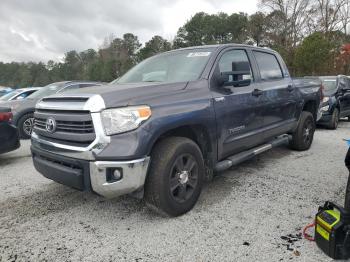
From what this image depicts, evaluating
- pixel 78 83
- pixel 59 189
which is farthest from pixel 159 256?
pixel 78 83

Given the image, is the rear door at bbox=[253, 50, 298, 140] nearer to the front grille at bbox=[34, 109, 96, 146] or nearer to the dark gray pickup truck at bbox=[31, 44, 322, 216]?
the dark gray pickup truck at bbox=[31, 44, 322, 216]

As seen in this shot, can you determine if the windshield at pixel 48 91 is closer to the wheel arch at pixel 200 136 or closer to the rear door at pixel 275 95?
the rear door at pixel 275 95

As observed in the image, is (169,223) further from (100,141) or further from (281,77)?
(281,77)

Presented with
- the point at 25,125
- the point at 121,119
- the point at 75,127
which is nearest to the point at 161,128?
the point at 121,119

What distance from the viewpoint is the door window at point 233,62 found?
3.50 metres

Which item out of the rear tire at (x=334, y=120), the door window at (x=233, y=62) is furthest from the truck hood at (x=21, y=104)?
the rear tire at (x=334, y=120)

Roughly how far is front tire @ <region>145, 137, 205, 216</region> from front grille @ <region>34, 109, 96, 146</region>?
653 millimetres

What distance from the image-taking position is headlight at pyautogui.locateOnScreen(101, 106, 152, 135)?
2.68m

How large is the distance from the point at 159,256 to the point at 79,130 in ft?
4.34

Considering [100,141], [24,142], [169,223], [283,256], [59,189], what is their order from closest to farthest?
[283,256] < [100,141] < [169,223] < [59,189] < [24,142]

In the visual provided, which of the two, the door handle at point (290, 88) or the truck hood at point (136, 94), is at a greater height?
the truck hood at point (136, 94)

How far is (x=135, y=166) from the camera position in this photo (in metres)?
2.67

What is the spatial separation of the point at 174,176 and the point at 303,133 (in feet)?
12.2

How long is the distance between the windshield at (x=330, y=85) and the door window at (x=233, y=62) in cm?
615
